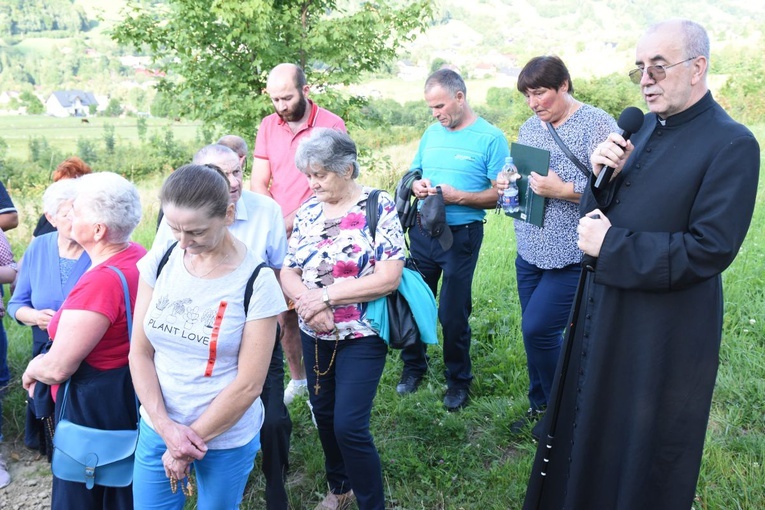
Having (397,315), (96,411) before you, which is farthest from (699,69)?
(96,411)

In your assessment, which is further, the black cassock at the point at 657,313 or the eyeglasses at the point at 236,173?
the eyeglasses at the point at 236,173

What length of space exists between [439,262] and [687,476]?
2.16 metres

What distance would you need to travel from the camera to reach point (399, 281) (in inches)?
119

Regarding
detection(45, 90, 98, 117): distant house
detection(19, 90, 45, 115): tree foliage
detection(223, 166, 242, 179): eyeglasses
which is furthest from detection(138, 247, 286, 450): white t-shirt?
detection(19, 90, 45, 115): tree foliage

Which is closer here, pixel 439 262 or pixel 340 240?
pixel 340 240

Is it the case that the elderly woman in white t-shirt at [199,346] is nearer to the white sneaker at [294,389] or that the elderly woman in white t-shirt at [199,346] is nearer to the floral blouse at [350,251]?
the floral blouse at [350,251]

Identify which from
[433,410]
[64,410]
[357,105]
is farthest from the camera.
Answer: [357,105]

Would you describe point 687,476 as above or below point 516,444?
above

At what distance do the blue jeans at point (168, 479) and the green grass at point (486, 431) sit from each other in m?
1.02

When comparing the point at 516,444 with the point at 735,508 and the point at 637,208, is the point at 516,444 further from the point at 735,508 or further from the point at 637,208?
the point at 637,208

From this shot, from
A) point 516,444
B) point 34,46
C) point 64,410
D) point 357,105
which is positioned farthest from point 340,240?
point 34,46

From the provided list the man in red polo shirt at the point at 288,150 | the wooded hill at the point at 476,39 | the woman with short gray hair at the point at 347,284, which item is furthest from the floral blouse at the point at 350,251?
the wooded hill at the point at 476,39

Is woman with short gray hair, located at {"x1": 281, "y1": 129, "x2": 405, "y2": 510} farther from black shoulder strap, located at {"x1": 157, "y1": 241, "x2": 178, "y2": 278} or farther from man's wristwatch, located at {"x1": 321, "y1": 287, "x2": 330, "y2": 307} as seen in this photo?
black shoulder strap, located at {"x1": 157, "y1": 241, "x2": 178, "y2": 278}

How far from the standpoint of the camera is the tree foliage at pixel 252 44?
725 cm
